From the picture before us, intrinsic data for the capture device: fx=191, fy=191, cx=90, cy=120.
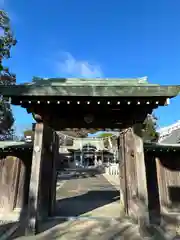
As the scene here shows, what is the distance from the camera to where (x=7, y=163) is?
708cm

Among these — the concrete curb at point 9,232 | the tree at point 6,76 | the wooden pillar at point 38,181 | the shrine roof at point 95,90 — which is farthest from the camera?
the tree at point 6,76

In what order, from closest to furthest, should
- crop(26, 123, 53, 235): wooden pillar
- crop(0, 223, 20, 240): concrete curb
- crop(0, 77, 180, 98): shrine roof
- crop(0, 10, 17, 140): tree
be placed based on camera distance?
crop(0, 223, 20, 240): concrete curb → crop(0, 77, 180, 98): shrine roof → crop(26, 123, 53, 235): wooden pillar → crop(0, 10, 17, 140): tree

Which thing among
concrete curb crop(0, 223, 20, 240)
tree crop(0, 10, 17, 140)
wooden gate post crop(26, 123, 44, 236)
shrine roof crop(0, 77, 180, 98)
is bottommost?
concrete curb crop(0, 223, 20, 240)

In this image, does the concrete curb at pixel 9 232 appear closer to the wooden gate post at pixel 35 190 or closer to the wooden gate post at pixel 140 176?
the wooden gate post at pixel 35 190

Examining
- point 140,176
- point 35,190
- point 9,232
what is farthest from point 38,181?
point 140,176

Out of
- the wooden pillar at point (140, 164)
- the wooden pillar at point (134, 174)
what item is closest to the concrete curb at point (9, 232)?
the wooden pillar at point (134, 174)

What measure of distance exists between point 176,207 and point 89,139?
115ft

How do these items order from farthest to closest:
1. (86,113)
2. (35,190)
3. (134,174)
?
(86,113) → (134,174) → (35,190)

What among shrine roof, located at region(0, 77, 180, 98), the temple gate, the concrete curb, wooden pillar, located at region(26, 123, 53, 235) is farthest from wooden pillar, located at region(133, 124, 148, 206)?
the concrete curb

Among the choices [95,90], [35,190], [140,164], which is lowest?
[35,190]

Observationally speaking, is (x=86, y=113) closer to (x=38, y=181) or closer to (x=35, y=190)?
(x=38, y=181)

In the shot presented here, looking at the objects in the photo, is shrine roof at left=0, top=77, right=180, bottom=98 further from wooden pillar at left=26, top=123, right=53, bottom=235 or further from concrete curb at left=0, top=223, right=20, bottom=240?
concrete curb at left=0, top=223, right=20, bottom=240

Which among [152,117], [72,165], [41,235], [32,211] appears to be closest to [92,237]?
[41,235]

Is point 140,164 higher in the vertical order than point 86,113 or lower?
lower
